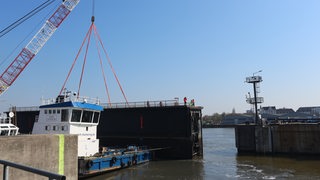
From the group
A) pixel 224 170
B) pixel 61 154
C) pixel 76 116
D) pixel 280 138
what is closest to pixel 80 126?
pixel 76 116

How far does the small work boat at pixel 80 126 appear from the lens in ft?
69.1

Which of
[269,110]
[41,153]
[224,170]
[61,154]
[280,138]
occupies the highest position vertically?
[269,110]

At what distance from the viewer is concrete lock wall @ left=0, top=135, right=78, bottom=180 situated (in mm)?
9867

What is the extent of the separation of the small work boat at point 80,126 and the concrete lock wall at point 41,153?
6900mm

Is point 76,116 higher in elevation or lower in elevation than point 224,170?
higher

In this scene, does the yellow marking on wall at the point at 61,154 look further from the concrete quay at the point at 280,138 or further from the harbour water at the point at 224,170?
the concrete quay at the point at 280,138

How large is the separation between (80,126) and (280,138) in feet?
78.3

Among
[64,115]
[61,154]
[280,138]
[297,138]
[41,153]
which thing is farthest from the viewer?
[280,138]

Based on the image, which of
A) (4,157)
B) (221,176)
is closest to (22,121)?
(221,176)

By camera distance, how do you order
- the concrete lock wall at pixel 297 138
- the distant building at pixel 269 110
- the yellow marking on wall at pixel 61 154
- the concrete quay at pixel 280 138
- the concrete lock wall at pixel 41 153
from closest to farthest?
the concrete lock wall at pixel 41 153 < the yellow marking on wall at pixel 61 154 < the concrete lock wall at pixel 297 138 < the concrete quay at pixel 280 138 < the distant building at pixel 269 110

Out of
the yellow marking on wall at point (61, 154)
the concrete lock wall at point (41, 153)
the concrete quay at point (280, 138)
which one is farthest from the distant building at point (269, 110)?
the yellow marking on wall at point (61, 154)

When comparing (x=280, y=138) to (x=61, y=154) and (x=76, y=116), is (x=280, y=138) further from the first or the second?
(x=61, y=154)

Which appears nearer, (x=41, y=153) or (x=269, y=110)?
(x=41, y=153)

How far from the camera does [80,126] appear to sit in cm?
2202
